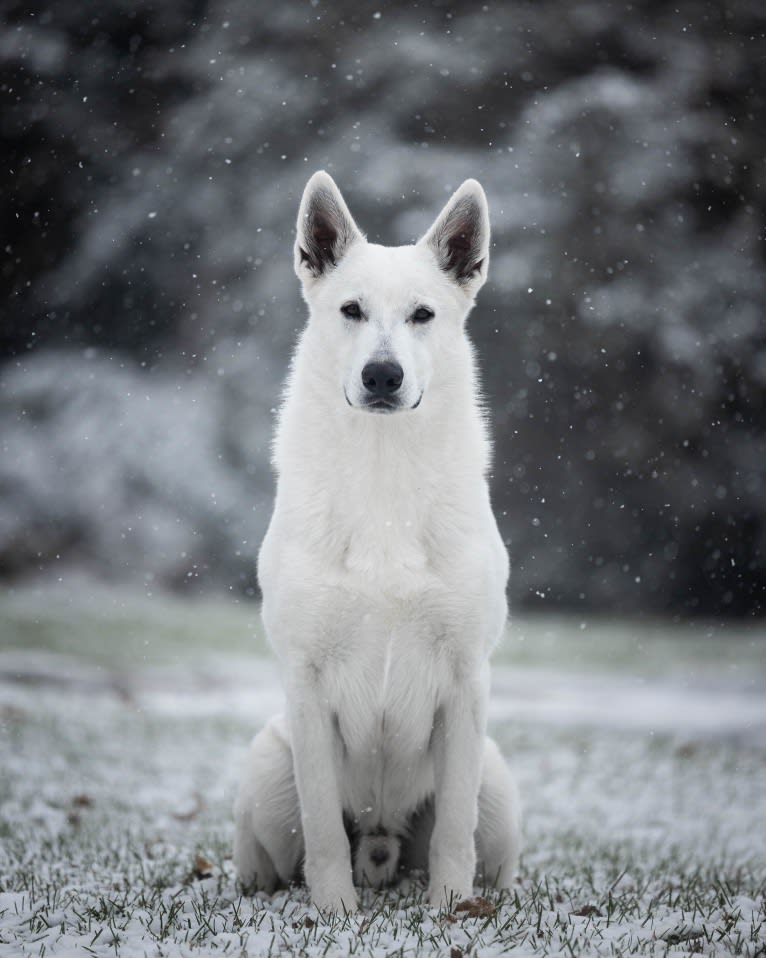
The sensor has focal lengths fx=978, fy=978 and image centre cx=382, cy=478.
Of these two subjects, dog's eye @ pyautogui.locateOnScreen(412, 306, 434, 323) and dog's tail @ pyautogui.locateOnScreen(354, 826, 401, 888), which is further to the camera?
dog's tail @ pyautogui.locateOnScreen(354, 826, 401, 888)

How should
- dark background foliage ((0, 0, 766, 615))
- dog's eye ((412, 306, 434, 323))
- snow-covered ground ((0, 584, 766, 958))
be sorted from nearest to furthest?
snow-covered ground ((0, 584, 766, 958)), dog's eye ((412, 306, 434, 323)), dark background foliage ((0, 0, 766, 615))

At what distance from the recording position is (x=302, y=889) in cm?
338

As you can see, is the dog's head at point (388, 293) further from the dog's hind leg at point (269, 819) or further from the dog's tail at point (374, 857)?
the dog's tail at point (374, 857)

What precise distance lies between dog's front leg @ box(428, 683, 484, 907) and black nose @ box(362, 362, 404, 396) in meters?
0.96

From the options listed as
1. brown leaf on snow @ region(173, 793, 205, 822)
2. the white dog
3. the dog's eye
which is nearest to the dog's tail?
the white dog

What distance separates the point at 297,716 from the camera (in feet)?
10.1

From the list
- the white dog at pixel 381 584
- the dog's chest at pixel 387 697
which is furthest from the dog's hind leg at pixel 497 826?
the dog's chest at pixel 387 697

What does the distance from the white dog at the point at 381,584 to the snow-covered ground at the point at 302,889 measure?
247 millimetres

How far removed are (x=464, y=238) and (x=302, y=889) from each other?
92.8 inches

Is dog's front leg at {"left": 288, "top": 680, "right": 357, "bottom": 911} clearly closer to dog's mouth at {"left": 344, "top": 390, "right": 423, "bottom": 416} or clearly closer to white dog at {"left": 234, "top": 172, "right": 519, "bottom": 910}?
white dog at {"left": 234, "top": 172, "right": 519, "bottom": 910}

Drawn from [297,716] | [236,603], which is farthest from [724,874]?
[236,603]

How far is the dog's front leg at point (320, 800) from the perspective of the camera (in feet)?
10.1

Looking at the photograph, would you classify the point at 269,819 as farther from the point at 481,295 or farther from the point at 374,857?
the point at 481,295

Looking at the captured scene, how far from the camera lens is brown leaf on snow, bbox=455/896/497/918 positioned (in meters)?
2.92
